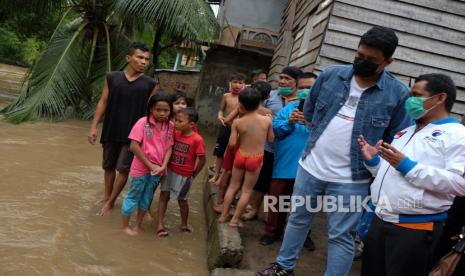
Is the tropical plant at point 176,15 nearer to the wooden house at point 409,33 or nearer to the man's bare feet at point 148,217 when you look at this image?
the wooden house at point 409,33

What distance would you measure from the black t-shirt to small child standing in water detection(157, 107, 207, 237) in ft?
1.96

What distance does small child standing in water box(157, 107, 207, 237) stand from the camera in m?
4.27

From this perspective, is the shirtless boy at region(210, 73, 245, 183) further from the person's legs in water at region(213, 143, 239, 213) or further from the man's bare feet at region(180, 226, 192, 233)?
the man's bare feet at region(180, 226, 192, 233)

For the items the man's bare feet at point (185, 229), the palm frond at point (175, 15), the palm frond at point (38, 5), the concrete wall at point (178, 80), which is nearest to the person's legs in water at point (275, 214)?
the man's bare feet at point (185, 229)

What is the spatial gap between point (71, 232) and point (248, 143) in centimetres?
189

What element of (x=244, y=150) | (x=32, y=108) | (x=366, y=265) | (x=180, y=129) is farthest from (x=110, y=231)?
(x=32, y=108)

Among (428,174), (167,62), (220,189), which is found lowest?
(220,189)

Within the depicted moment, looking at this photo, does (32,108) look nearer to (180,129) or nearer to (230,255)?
(180,129)

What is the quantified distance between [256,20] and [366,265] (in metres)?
12.8

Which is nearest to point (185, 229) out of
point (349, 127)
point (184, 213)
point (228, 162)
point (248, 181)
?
point (184, 213)

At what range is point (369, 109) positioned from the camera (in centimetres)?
280

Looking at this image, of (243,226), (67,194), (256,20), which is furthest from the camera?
(256,20)

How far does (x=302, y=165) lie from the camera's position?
3.10m

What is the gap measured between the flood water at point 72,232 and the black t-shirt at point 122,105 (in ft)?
2.94
